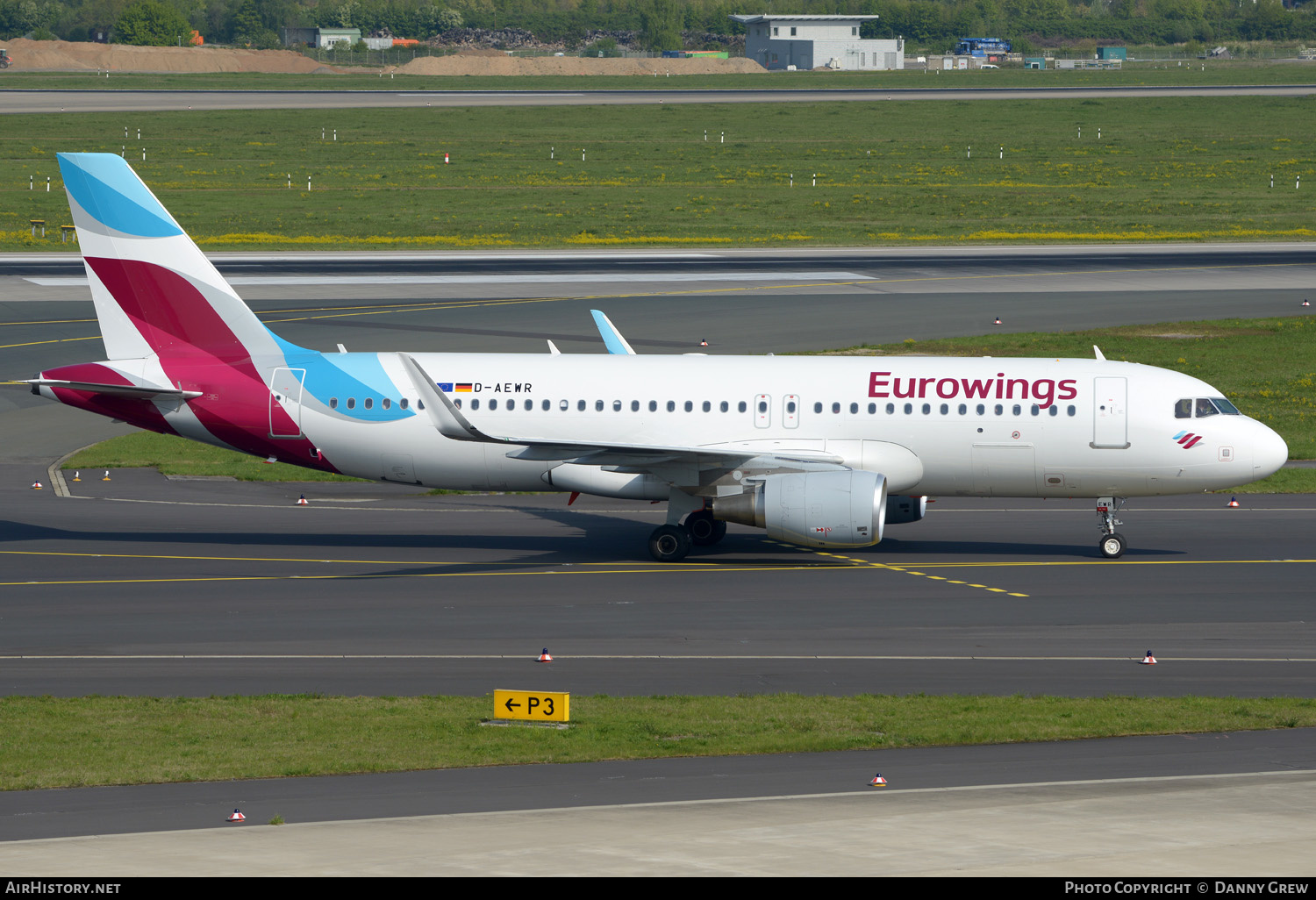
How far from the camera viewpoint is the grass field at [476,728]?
20.6 meters

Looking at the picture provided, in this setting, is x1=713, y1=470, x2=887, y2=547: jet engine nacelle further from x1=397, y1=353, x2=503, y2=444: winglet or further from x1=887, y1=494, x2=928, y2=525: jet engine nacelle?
x1=397, y1=353, x2=503, y2=444: winglet

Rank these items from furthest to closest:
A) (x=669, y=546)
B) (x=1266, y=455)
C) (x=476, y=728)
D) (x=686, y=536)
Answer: (x=686, y=536) < (x=669, y=546) < (x=1266, y=455) < (x=476, y=728)

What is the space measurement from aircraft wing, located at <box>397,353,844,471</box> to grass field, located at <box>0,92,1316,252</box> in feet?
185

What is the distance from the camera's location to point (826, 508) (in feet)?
106

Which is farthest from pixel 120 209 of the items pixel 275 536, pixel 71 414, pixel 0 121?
pixel 0 121

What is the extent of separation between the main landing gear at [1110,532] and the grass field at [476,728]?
11.3 m

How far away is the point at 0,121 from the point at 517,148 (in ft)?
167

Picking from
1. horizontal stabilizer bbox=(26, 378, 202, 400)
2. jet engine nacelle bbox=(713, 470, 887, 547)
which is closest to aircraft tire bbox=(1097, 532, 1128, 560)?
jet engine nacelle bbox=(713, 470, 887, 547)

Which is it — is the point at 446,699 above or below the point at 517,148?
below

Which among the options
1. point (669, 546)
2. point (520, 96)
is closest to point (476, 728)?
A: point (669, 546)

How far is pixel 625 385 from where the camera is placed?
116 ft

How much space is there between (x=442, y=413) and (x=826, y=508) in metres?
8.40

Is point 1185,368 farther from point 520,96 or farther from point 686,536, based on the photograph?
point 520,96
